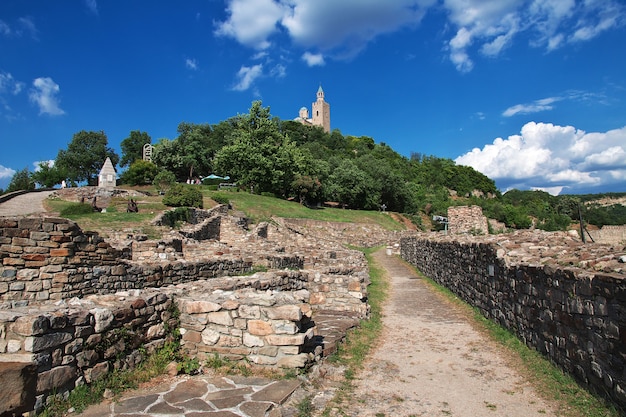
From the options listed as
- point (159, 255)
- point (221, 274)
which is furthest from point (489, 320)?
point (159, 255)

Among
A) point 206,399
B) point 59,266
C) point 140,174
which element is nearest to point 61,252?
point 59,266

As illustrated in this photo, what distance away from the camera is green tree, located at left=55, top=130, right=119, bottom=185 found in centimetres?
7106

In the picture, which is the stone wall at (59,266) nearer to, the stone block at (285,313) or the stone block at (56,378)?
the stone block at (56,378)

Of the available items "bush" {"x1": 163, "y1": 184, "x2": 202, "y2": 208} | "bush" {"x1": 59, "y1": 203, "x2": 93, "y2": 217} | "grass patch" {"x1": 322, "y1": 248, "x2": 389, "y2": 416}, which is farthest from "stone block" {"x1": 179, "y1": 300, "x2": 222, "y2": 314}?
"bush" {"x1": 163, "y1": 184, "x2": 202, "y2": 208}

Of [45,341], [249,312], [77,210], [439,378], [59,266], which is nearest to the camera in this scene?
[45,341]

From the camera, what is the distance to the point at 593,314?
16.0 ft

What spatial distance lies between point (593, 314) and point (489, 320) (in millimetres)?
4481

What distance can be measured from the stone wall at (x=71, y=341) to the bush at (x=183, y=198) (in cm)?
2677

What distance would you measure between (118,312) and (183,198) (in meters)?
27.6

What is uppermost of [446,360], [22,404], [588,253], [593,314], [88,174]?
[88,174]

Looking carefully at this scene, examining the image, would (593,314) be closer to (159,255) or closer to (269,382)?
(269,382)

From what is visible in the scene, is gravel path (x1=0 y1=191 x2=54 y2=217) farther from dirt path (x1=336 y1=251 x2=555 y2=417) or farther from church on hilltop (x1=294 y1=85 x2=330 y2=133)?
church on hilltop (x1=294 y1=85 x2=330 y2=133)

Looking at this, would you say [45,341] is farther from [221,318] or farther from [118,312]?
[221,318]

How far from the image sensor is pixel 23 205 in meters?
30.3
